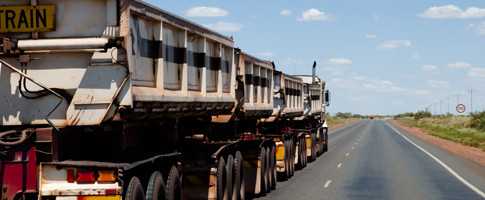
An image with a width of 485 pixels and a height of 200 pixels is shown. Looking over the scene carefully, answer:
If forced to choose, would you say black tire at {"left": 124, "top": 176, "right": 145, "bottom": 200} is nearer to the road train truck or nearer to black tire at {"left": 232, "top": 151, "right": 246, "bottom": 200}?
the road train truck

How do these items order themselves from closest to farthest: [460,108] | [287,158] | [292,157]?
[287,158] → [292,157] → [460,108]

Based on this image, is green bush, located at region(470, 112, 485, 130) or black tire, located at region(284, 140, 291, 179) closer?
black tire, located at region(284, 140, 291, 179)

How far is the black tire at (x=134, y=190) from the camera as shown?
25.8 ft

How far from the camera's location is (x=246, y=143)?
615 inches

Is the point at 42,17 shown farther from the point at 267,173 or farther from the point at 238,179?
the point at 267,173

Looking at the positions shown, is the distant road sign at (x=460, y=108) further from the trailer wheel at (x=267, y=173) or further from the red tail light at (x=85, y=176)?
the red tail light at (x=85, y=176)

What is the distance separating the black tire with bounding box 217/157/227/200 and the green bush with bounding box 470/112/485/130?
8230cm

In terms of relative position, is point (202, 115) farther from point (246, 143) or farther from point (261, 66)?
point (261, 66)

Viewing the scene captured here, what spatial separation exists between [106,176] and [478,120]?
97.1 metres

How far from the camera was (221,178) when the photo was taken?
12.5m

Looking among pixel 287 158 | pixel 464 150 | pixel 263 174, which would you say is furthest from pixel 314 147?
pixel 464 150

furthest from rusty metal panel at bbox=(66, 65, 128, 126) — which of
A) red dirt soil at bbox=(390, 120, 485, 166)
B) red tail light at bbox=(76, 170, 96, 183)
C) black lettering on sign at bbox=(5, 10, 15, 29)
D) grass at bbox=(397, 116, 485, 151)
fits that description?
grass at bbox=(397, 116, 485, 151)

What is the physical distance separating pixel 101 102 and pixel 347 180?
13.4 m

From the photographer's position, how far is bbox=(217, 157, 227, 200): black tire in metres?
12.3
